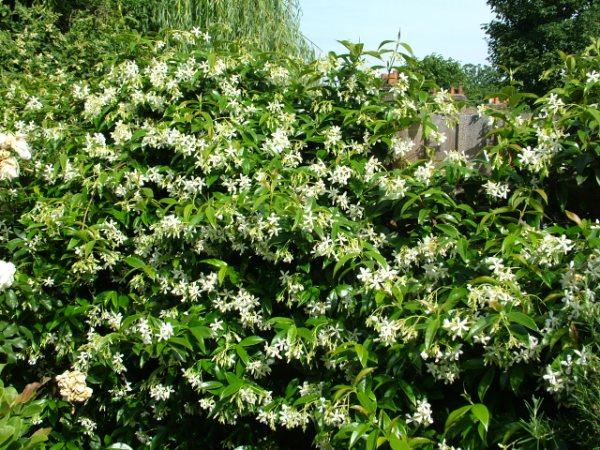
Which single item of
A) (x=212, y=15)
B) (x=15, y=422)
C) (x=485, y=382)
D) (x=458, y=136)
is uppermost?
(x=212, y=15)

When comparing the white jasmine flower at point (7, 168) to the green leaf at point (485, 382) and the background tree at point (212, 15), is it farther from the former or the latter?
the background tree at point (212, 15)

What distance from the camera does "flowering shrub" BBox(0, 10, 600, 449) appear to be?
2082 mm

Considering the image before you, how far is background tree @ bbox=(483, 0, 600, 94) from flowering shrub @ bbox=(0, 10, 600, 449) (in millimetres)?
18556

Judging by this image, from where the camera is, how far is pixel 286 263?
2596 mm

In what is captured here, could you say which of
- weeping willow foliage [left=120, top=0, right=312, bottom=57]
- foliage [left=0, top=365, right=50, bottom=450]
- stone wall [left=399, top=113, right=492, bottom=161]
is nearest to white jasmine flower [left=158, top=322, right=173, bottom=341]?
foliage [left=0, top=365, right=50, bottom=450]

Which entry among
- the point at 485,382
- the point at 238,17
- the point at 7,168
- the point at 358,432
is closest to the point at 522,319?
the point at 485,382

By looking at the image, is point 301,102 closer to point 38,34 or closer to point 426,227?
point 426,227

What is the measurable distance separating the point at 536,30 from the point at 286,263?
21.9 metres

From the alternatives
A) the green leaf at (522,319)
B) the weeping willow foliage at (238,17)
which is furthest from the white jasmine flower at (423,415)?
the weeping willow foliage at (238,17)

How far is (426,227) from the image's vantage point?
247cm

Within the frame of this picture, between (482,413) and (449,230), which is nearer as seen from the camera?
(482,413)

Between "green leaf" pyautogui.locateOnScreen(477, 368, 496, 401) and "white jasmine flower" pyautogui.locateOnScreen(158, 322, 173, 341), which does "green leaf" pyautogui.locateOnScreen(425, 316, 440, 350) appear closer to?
"green leaf" pyautogui.locateOnScreen(477, 368, 496, 401)

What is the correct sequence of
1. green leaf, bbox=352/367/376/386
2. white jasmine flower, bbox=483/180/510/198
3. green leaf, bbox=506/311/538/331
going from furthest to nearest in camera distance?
white jasmine flower, bbox=483/180/510/198 → green leaf, bbox=352/367/376/386 → green leaf, bbox=506/311/538/331

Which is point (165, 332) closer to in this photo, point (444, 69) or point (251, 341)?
point (251, 341)
